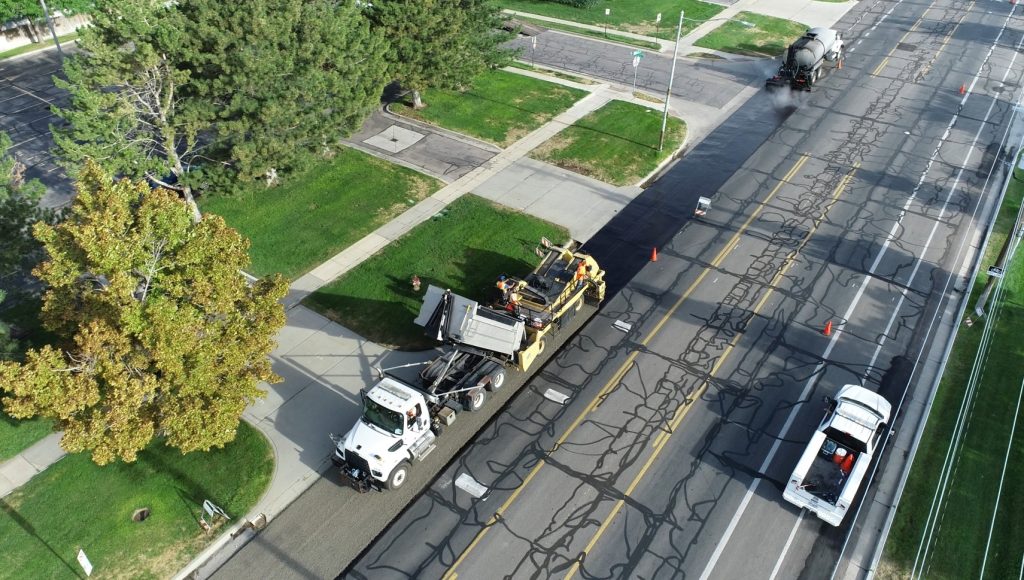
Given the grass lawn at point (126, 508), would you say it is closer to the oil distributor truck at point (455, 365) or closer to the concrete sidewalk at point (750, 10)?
the oil distributor truck at point (455, 365)

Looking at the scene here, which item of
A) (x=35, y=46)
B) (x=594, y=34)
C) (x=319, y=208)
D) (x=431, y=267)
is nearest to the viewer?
(x=431, y=267)

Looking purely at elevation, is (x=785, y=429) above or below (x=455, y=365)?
below

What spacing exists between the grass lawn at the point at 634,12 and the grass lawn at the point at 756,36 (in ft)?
8.74

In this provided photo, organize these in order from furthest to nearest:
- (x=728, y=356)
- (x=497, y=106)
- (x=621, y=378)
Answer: (x=497, y=106) < (x=728, y=356) < (x=621, y=378)

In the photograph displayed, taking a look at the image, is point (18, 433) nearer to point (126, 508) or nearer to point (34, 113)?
point (126, 508)

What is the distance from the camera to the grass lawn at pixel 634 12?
57.7 meters

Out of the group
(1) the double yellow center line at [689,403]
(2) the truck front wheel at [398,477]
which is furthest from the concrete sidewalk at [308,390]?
(1) the double yellow center line at [689,403]

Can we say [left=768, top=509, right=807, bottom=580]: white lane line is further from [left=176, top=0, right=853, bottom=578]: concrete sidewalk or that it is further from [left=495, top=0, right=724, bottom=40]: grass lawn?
[left=495, top=0, right=724, bottom=40]: grass lawn

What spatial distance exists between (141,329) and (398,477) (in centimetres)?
839

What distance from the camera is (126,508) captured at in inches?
770

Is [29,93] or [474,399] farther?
[29,93]

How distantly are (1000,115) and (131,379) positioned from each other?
165 feet

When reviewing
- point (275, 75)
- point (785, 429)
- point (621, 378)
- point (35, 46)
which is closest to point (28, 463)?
point (275, 75)

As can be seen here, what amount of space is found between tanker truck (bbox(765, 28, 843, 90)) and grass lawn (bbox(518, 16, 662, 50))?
10875 millimetres
